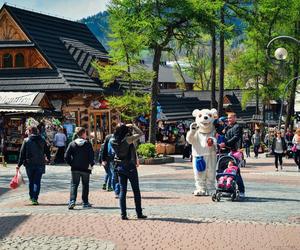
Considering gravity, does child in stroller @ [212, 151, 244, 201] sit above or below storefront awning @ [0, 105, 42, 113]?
below

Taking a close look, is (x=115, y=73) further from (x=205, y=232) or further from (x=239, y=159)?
(x=205, y=232)

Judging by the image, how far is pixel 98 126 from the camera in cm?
3422

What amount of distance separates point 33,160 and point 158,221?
12.3 ft

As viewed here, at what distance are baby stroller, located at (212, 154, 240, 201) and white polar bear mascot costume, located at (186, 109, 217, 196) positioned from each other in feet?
1.50

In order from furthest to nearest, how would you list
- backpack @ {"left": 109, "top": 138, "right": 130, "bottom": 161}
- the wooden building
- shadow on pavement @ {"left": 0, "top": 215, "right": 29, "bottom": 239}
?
1. the wooden building
2. backpack @ {"left": 109, "top": 138, "right": 130, "bottom": 161}
3. shadow on pavement @ {"left": 0, "top": 215, "right": 29, "bottom": 239}

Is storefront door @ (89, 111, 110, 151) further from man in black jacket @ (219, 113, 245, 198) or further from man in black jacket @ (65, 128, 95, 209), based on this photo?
man in black jacket @ (65, 128, 95, 209)

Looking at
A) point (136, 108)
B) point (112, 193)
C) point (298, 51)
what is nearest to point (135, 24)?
point (136, 108)

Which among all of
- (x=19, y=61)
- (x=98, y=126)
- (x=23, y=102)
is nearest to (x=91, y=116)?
(x=98, y=126)

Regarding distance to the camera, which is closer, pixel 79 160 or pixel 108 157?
pixel 79 160

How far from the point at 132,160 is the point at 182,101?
33313mm

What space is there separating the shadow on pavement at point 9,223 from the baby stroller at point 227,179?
419 cm

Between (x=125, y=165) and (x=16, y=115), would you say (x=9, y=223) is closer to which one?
(x=125, y=165)

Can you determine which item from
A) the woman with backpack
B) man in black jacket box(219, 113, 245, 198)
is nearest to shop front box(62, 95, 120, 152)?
man in black jacket box(219, 113, 245, 198)

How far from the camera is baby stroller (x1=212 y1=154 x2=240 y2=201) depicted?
498 inches
